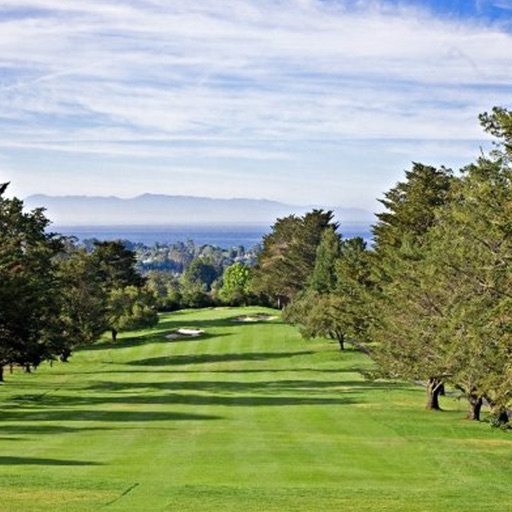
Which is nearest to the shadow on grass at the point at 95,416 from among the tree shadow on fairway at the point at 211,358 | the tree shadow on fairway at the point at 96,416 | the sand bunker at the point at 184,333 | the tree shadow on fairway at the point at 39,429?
the tree shadow on fairway at the point at 96,416

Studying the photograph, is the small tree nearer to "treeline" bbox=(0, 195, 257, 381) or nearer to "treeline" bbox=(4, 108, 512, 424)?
"treeline" bbox=(0, 195, 257, 381)

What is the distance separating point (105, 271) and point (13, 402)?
50961mm

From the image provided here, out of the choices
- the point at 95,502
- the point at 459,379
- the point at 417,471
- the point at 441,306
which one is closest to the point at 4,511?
the point at 95,502

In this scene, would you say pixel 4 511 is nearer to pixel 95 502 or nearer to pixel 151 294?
pixel 95 502

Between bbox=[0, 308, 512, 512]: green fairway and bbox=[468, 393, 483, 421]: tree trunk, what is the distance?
67 centimetres

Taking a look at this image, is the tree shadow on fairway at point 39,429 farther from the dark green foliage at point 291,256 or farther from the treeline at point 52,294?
the dark green foliage at point 291,256

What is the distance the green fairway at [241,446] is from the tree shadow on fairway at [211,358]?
6595 mm

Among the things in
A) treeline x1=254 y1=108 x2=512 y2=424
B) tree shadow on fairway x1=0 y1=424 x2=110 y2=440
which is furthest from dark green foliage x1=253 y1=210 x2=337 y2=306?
tree shadow on fairway x1=0 y1=424 x2=110 y2=440

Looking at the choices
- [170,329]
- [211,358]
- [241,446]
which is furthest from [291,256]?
[241,446]

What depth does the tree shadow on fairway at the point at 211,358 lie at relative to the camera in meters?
63.6

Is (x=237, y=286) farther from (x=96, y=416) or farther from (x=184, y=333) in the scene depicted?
(x=96, y=416)

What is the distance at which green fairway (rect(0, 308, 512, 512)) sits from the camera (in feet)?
58.4

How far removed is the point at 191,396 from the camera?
4284cm

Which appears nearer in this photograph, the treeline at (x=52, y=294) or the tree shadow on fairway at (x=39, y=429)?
the tree shadow on fairway at (x=39, y=429)
